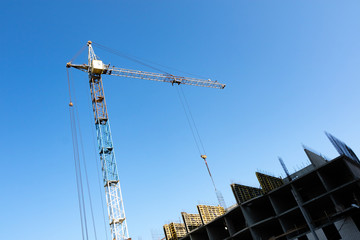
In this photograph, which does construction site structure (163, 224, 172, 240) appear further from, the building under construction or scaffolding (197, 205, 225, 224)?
scaffolding (197, 205, 225, 224)

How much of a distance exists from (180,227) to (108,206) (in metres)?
13.9

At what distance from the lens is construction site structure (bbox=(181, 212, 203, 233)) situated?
45.4 m

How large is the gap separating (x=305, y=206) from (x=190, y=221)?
2066 cm

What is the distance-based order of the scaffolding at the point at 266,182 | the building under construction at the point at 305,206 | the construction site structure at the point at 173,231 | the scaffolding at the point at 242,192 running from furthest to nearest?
1. the construction site structure at the point at 173,231
2. the scaffolding at the point at 242,192
3. the scaffolding at the point at 266,182
4. the building under construction at the point at 305,206

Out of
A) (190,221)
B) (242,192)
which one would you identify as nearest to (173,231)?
(190,221)

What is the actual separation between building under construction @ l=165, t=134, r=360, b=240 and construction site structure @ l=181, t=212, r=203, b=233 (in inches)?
109

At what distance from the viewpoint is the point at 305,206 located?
32781mm

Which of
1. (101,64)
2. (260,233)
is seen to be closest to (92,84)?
(101,64)

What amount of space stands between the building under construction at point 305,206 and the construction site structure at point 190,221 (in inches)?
109

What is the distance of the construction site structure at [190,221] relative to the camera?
149 ft

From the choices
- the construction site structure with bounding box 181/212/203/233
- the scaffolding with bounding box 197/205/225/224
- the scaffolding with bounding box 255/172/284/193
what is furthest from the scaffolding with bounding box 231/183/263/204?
the construction site structure with bounding box 181/212/203/233

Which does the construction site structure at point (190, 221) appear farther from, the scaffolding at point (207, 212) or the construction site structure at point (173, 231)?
the scaffolding at point (207, 212)

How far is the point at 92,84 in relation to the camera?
53.4 meters

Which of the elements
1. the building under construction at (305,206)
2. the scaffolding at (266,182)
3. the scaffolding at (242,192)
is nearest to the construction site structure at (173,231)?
the building under construction at (305,206)
